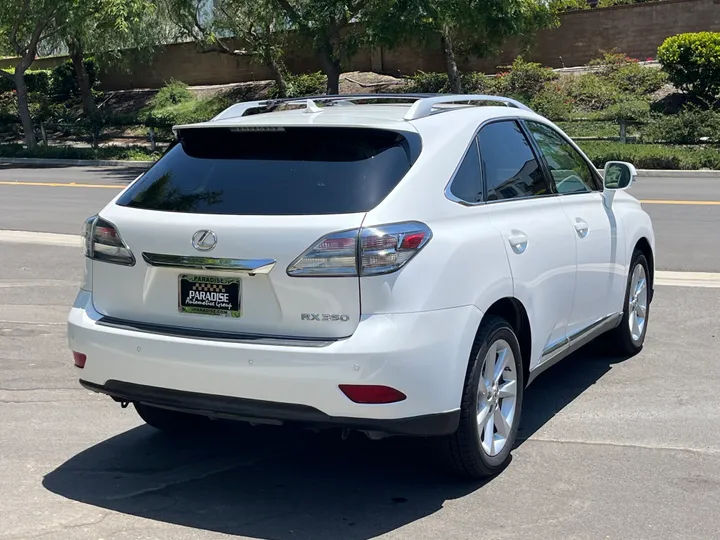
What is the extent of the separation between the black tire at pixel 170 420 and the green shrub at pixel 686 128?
2254cm

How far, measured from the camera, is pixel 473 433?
175 inches

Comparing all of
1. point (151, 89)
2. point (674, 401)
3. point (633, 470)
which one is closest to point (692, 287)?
point (674, 401)

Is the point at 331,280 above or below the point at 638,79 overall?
above

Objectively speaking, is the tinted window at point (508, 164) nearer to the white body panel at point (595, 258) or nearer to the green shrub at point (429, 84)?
the white body panel at point (595, 258)

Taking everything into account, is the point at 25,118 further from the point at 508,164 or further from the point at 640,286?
the point at 508,164

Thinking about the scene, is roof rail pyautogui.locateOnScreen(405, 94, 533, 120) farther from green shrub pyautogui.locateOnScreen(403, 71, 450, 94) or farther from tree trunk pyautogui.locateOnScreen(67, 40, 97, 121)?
tree trunk pyautogui.locateOnScreen(67, 40, 97, 121)

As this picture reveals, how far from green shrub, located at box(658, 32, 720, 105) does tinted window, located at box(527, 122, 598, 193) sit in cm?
2398

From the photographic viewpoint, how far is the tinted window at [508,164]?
5.05 meters

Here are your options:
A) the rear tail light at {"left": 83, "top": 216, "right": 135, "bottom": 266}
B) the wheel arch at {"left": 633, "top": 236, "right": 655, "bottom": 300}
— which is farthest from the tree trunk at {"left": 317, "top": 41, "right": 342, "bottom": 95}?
the rear tail light at {"left": 83, "top": 216, "right": 135, "bottom": 266}

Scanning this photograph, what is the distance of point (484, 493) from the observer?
4570 mm

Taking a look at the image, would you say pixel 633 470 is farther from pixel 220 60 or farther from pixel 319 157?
pixel 220 60

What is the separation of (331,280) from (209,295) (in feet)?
2.01

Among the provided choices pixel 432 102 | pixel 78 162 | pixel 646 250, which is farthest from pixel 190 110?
pixel 432 102

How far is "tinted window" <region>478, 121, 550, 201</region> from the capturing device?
5047 millimetres
